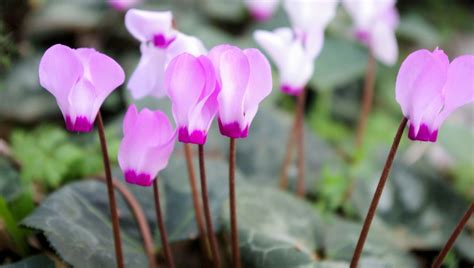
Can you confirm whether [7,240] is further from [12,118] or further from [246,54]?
[12,118]

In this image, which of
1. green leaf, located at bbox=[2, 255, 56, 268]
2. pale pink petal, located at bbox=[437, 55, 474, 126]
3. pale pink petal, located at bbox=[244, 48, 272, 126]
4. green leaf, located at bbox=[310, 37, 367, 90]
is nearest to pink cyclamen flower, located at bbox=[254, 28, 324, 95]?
pale pink petal, located at bbox=[244, 48, 272, 126]

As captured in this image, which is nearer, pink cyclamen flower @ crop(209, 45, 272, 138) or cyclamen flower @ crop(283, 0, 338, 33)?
pink cyclamen flower @ crop(209, 45, 272, 138)

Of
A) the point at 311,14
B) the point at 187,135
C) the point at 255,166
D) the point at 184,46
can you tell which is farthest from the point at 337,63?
the point at 187,135

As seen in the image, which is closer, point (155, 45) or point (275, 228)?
point (155, 45)

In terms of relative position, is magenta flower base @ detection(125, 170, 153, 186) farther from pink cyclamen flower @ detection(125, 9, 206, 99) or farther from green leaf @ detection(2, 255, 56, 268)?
green leaf @ detection(2, 255, 56, 268)

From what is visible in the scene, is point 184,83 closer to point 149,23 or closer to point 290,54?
point 149,23

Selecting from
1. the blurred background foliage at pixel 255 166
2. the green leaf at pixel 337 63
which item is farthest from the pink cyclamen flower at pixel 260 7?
the green leaf at pixel 337 63
